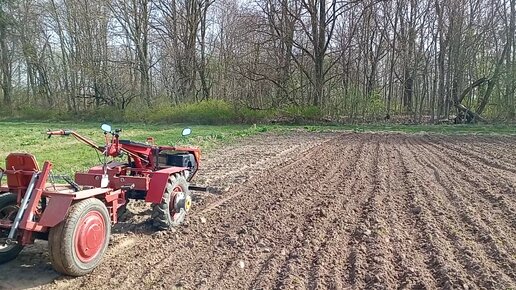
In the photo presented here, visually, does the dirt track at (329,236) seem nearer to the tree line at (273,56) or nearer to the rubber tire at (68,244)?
the rubber tire at (68,244)

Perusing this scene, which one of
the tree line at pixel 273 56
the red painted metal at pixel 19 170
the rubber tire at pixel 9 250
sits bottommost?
the rubber tire at pixel 9 250

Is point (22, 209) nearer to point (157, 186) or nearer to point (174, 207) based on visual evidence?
point (157, 186)

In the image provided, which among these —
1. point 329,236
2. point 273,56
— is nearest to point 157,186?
point 329,236

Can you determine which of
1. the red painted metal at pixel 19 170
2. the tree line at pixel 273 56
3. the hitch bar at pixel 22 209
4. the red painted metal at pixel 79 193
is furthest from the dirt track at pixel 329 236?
the tree line at pixel 273 56

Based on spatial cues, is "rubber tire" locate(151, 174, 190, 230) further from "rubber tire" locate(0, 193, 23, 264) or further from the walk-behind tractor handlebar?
"rubber tire" locate(0, 193, 23, 264)

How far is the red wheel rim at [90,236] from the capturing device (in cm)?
407

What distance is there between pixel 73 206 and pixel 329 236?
2.86 metres

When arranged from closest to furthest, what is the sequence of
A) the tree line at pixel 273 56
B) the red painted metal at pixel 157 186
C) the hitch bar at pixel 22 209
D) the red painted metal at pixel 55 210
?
the hitch bar at pixel 22 209 < the red painted metal at pixel 55 210 < the red painted metal at pixel 157 186 < the tree line at pixel 273 56

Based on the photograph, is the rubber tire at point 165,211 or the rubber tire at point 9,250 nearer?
the rubber tire at point 9,250

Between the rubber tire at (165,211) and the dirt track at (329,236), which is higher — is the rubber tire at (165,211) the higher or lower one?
the higher one

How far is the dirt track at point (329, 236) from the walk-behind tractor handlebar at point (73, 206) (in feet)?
0.72

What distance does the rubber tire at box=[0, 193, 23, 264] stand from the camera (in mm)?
4422

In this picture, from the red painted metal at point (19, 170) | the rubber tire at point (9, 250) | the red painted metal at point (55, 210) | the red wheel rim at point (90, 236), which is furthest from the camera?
the rubber tire at point (9, 250)

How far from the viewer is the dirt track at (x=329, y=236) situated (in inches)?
161
